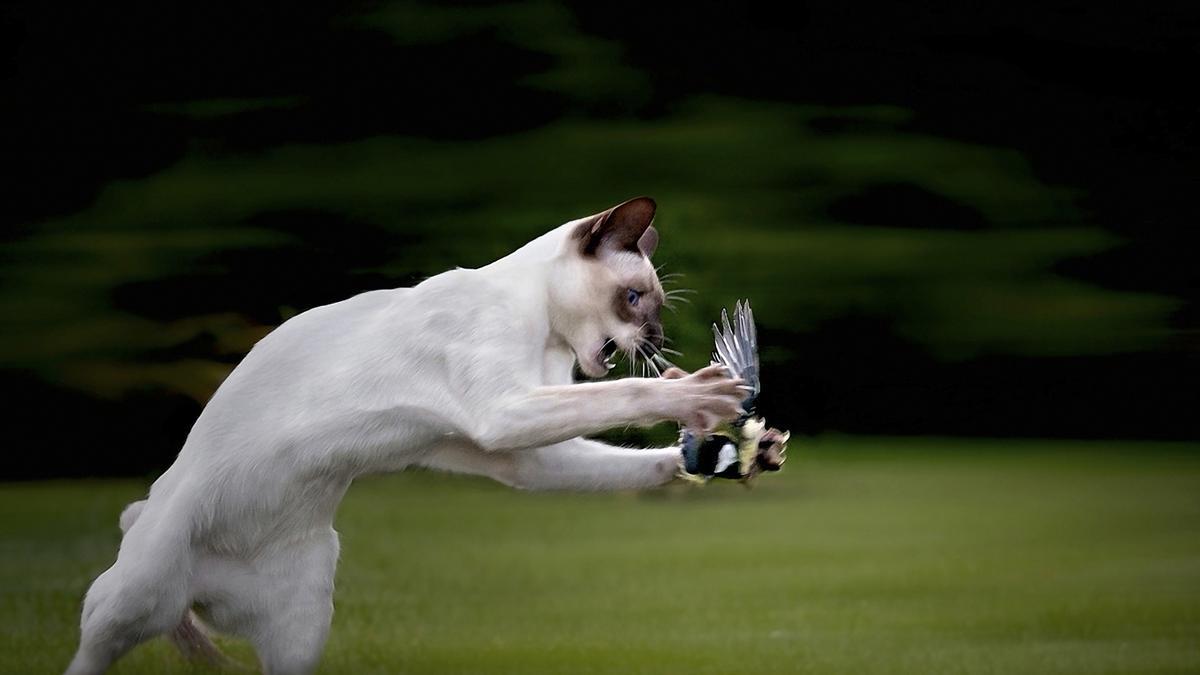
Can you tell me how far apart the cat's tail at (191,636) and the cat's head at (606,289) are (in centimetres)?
71

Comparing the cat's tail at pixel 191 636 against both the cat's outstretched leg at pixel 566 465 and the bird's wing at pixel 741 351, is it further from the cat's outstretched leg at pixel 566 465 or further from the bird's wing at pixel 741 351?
the bird's wing at pixel 741 351

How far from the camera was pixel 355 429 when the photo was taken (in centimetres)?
246

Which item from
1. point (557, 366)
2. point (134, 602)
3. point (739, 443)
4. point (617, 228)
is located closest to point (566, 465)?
point (557, 366)

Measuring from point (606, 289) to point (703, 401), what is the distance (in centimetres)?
27

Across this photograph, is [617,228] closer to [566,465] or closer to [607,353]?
[607,353]

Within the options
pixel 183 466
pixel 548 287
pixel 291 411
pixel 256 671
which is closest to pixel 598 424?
pixel 548 287

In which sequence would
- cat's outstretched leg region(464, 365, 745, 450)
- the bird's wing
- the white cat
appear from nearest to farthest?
cat's outstretched leg region(464, 365, 745, 450) < the white cat < the bird's wing

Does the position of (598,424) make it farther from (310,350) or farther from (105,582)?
(105,582)

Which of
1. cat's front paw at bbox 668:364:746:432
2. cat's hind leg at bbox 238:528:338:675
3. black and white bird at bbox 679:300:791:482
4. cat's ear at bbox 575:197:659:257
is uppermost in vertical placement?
cat's ear at bbox 575:197:659:257

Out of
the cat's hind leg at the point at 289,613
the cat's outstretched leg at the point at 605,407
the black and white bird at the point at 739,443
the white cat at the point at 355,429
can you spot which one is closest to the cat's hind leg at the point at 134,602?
the white cat at the point at 355,429

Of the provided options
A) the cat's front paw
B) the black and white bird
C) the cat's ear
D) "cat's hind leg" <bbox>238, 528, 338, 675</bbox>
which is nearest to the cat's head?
the cat's ear

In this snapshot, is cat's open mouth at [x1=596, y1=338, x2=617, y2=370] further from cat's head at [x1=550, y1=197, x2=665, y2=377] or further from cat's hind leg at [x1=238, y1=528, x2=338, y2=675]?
cat's hind leg at [x1=238, y1=528, x2=338, y2=675]

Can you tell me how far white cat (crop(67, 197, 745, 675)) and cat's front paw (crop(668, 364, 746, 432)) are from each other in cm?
3

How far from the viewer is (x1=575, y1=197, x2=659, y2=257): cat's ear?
2496 millimetres
